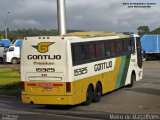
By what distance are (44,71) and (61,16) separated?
7.90 meters

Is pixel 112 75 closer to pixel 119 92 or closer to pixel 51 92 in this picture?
pixel 119 92

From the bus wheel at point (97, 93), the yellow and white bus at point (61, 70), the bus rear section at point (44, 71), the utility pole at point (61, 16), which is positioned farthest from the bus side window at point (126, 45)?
the bus rear section at point (44, 71)

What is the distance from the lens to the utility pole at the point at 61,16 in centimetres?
2427

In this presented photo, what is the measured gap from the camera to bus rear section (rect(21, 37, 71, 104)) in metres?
16.7

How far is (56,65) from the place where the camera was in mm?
16844

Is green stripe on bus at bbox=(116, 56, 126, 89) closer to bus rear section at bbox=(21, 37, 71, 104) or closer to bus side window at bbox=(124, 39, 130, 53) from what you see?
bus side window at bbox=(124, 39, 130, 53)

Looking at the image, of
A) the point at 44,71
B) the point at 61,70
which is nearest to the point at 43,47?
the point at 44,71

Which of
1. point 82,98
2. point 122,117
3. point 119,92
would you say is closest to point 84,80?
point 82,98

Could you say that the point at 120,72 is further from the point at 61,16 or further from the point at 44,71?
the point at 44,71

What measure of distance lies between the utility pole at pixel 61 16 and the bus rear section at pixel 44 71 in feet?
23.2

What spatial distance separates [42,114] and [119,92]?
7.17 meters

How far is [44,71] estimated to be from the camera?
55.8ft

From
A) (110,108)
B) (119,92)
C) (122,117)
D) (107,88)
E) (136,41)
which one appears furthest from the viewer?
(136,41)

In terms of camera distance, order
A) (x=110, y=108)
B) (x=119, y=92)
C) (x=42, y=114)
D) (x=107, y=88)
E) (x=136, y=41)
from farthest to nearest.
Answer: (x=136, y=41)
(x=119, y=92)
(x=107, y=88)
(x=110, y=108)
(x=42, y=114)
